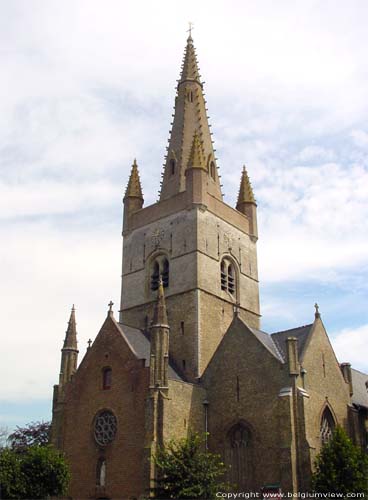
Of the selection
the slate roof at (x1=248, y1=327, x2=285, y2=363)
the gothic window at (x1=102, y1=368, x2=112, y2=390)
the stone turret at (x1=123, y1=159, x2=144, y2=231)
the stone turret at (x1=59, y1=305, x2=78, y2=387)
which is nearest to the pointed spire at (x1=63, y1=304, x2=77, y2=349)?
the stone turret at (x1=59, y1=305, x2=78, y2=387)

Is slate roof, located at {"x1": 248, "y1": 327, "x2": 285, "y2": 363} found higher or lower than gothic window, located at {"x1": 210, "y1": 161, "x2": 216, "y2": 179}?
lower

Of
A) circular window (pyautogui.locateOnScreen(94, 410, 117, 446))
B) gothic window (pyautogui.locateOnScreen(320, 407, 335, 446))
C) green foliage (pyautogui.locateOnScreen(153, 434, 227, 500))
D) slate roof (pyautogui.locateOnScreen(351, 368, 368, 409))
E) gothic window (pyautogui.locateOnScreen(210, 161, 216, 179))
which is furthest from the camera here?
gothic window (pyautogui.locateOnScreen(210, 161, 216, 179))

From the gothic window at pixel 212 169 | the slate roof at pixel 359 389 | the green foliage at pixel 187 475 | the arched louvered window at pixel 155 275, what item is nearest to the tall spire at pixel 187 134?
the gothic window at pixel 212 169

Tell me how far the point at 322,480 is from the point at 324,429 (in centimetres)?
623

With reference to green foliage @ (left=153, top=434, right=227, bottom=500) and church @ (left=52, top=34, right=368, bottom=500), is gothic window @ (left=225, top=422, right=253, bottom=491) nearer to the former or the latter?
church @ (left=52, top=34, right=368, bottom=500)

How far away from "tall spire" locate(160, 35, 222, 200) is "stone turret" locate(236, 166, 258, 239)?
108 inches

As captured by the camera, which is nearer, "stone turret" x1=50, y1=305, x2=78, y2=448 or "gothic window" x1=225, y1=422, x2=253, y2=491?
"gothic window" x1=225, y1=422, x2=253, y2=491

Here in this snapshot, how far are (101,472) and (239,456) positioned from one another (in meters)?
7.75

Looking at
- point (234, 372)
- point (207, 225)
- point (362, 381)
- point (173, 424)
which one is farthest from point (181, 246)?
point (362, 381)

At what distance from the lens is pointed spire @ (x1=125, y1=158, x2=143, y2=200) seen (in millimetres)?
49469

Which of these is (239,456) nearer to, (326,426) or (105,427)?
(326,426)

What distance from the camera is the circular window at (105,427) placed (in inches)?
1406

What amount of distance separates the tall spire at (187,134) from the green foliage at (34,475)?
2114 cm

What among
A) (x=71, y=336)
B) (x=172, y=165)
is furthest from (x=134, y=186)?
(x=71, y=336)
